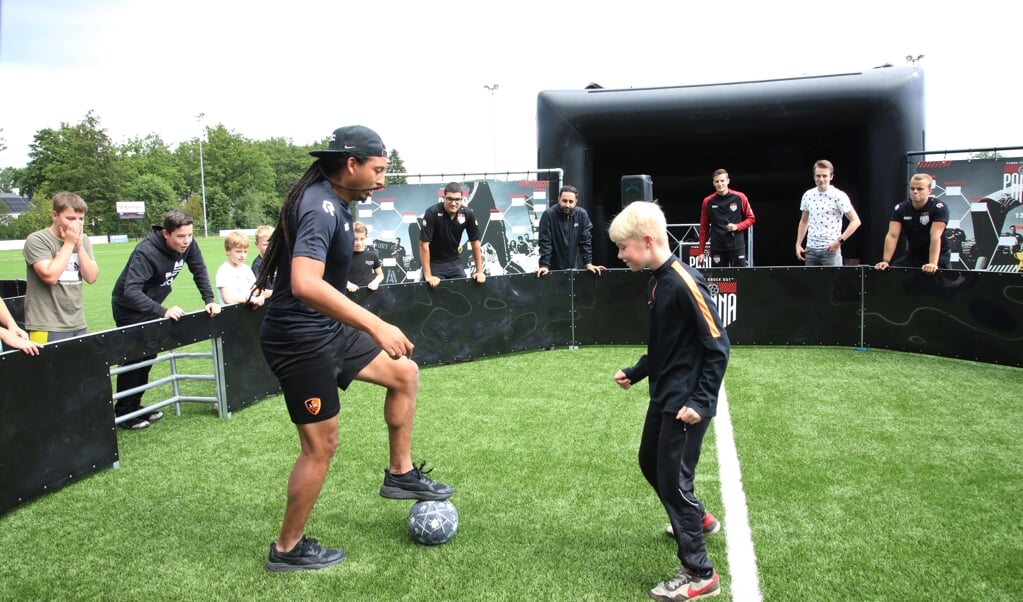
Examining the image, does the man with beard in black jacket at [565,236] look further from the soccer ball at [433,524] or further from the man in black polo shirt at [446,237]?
the soccer ball at [433,524]

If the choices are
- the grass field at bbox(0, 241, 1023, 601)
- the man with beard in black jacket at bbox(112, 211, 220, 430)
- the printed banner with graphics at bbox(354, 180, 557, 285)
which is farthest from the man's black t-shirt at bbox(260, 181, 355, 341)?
the printed banner with graphics at bbox(354, 180, 557, 285)

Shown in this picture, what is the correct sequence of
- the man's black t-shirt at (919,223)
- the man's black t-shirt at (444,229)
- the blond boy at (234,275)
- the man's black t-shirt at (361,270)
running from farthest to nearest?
1. the man's black t-shirt at (444,229)
2. the man's black t-shirt at (919,223)
3. the man's black t-shirt at (361,270)
4. the blond boy at (234,275)

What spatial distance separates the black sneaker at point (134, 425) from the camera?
6.02m

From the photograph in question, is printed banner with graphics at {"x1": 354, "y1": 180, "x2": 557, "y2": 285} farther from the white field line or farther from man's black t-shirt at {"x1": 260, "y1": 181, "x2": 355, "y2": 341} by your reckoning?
man's black t-shirt at {"x1": 260, "y1": 181, "x2": 355, "y2": 341}

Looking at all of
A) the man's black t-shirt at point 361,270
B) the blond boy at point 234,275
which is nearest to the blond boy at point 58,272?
the blond boy at point 234,275

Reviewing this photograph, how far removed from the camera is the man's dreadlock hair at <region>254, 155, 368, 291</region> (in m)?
3.25

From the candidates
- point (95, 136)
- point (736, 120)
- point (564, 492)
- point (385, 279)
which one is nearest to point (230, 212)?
point (95, 136)

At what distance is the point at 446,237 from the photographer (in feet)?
27.3

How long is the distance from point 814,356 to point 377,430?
5.10 meters

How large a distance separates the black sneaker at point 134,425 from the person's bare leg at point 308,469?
3312 millimetres

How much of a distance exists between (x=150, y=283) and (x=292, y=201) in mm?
3552

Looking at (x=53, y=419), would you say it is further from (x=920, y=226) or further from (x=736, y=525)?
(x=920, y=226)

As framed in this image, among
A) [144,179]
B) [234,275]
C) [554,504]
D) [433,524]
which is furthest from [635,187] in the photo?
[144,179]

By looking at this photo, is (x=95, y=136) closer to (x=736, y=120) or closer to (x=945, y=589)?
(x=736, y=120)
